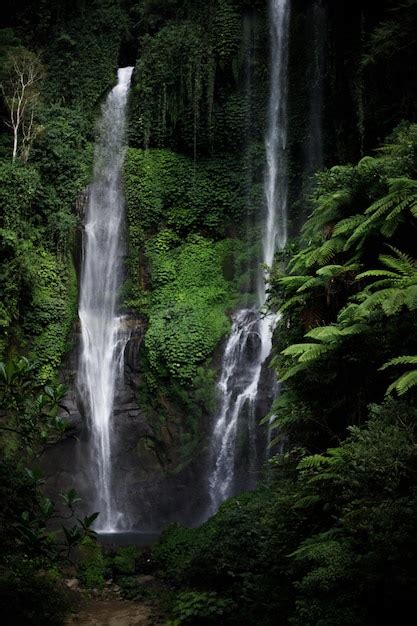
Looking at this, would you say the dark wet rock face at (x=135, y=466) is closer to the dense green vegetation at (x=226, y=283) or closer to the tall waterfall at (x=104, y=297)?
the tall waterfall at (x=104, y=297)

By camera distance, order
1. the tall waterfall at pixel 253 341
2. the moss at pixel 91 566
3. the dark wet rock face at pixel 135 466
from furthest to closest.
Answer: the dark wet rock face at pixel 135 466 < the tall waterfall at pixel 253 341 < the moss at pixel 91 566

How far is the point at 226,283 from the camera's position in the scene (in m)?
17.8

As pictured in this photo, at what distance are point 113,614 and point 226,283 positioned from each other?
11319 mm

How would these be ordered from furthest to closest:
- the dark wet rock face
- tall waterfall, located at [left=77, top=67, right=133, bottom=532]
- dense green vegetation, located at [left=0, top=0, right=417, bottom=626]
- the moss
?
tall waterfall, located at [left=77, top=67, right=133, bottom=532] < the dark wet rock face < the moss < dense green vegetation, located at [left=0, top=0, right=417, bottom=626]

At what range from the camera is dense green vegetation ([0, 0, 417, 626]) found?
4.45m

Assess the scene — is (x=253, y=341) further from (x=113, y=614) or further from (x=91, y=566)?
(x=113, y=614)

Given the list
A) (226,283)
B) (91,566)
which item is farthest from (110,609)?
(226,283)

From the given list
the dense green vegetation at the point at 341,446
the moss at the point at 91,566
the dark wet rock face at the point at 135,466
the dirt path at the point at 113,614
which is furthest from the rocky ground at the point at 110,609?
the dark wet rock face at the point at 135,466

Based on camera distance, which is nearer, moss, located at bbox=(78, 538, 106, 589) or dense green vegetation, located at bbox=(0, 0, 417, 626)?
dense green vegetation, located at bbox=(0, 0, 417, 626)

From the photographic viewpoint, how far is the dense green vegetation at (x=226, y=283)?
4.45 metres

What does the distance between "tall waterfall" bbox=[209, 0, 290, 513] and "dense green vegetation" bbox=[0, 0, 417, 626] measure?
0.39 m

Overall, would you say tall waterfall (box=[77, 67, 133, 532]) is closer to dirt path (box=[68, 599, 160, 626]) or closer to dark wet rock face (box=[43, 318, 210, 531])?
dark wet rock face (box=[43, 318, 210, 531])

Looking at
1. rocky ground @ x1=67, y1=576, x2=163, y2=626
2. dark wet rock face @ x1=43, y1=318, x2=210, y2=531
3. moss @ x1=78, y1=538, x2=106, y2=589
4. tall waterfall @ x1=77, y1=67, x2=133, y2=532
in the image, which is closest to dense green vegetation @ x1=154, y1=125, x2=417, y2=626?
rocky ground @ x1=67, y1=576, x2=163, y2=626

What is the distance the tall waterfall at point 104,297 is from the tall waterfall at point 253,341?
315 centimetres
